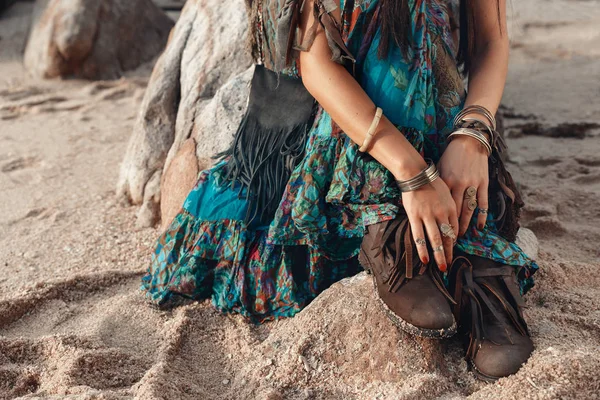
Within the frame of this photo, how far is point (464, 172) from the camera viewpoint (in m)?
1.87

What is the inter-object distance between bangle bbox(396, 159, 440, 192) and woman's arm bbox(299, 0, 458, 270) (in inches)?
0.5

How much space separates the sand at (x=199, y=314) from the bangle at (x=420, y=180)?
0.36m

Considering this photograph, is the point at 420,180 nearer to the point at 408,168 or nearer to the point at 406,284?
the point at 408,168

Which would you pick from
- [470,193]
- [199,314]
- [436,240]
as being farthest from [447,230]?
[199,314]

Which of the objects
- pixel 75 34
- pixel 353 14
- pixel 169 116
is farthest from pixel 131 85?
pixel 353 14

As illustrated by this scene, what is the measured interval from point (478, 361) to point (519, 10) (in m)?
5.64

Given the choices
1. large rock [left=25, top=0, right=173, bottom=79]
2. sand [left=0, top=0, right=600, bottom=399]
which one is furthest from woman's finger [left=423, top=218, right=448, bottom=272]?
large rock [left=25, top=0, right=173, bottom=79]

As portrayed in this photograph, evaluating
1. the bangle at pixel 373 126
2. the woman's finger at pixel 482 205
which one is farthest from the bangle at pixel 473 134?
the bangle at pixel 373 126

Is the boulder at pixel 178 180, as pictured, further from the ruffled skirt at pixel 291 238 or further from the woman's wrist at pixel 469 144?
the woman's wrist at pixel 469 144

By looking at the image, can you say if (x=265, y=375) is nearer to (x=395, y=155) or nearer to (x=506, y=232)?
(x=395, y=155)

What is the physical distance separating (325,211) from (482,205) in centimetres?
46

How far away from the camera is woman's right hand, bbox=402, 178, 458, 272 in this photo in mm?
1787

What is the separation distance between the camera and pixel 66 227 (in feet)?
9.76

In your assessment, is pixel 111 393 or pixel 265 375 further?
pixel 265 375
